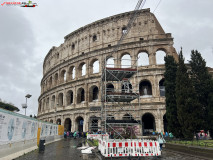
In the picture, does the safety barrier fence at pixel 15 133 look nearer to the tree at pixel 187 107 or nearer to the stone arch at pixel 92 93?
the tree at pixel 187 107

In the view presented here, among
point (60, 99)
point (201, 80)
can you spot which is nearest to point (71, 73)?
point (60, 99)

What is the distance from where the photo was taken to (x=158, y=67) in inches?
918

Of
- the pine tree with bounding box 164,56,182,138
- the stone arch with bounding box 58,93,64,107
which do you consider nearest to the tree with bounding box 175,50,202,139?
the pine tree with bounding box 164,56,182,138

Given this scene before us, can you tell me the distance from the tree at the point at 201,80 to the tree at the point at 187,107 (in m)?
1.60

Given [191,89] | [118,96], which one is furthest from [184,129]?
[118,96]

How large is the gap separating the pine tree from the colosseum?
443 centimetres

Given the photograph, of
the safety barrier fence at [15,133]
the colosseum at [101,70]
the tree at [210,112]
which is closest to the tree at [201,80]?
the tree at [210,112]

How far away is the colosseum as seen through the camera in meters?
22.6

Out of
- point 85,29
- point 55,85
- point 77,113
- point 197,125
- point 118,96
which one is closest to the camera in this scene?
point 118,96

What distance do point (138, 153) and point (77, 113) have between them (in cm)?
1969

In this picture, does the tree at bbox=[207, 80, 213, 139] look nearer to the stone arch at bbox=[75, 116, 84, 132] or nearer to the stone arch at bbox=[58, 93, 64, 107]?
the stone arch at bbox=[75, 116, 84, 132]

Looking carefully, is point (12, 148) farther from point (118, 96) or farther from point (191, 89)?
point (191, 89)

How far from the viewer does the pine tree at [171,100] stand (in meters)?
15.8

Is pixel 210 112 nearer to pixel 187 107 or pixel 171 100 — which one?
pixel 187 107
